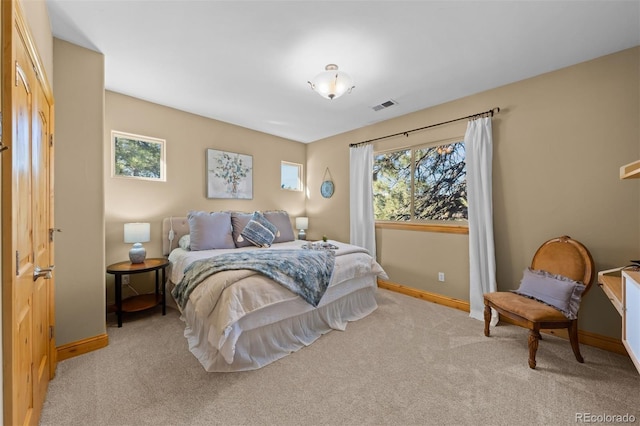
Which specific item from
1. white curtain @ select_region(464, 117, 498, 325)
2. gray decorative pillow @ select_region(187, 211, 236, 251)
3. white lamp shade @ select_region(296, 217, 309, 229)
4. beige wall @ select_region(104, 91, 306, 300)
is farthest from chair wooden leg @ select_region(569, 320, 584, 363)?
beige wall @ select_region(104, 91, 306, 300)

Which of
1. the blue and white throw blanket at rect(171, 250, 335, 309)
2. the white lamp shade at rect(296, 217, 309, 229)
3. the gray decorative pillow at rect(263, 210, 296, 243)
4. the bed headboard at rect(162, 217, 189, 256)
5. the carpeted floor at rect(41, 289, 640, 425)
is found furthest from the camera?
the white lamp shade at rect(296, 217, 309, 229)

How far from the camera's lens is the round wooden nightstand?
2.63m

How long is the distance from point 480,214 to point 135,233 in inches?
152

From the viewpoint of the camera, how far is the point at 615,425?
150cm

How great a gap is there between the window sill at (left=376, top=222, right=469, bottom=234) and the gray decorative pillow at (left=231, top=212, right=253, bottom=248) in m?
2.00

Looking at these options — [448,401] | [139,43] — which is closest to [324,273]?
[448,401]

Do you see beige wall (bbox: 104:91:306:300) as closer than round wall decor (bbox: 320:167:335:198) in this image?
Yes

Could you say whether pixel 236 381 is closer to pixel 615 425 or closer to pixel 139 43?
pixel 615 425

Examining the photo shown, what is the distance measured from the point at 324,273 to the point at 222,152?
8.59ft

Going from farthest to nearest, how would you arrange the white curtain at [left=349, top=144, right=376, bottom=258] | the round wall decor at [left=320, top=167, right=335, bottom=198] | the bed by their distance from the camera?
the round wall decor at [left=320, top=167, right=335, bottom=198] < the white curtain at [left=349, top=144, right=376, bottom=258] < the bed

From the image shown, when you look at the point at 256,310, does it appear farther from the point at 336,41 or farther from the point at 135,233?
the point at 336,41

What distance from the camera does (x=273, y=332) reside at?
2.24 metres

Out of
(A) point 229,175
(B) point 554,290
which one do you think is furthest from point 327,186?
(B) point 554,290

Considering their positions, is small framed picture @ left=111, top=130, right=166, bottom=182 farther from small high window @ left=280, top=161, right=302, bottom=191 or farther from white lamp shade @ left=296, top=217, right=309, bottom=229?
white lamp shade @ left=296, top=217, right=309, bottom=229
